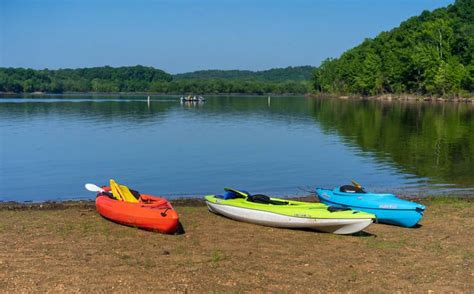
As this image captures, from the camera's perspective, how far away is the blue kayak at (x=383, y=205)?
15.2 m

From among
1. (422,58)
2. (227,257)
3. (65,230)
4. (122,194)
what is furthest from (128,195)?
(422,58)

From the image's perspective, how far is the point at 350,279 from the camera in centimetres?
1048

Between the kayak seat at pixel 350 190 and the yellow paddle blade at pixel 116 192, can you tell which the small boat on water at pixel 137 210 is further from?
the kayak seat at pixel 350 190

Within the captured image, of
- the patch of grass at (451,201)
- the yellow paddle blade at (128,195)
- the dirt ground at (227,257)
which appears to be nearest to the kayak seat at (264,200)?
the dirt ground at (227,257)

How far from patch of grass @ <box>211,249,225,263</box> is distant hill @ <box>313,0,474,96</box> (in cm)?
11649

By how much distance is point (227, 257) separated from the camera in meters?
12.0

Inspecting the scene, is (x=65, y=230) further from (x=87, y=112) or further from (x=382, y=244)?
(x=87, y=112)

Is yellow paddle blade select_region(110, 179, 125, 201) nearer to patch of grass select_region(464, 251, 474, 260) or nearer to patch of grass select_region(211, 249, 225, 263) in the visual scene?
patch of grass select_region(211, 249, 225, 263)

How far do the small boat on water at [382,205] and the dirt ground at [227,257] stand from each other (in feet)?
1.11

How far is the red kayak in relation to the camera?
14.1m

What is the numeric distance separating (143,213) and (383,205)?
6.89 m

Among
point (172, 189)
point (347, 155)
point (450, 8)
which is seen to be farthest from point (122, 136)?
point (450, 8)

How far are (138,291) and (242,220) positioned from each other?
6.70 m

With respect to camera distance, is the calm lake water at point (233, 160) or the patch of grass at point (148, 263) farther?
the calm lake water at point (233, 160)
